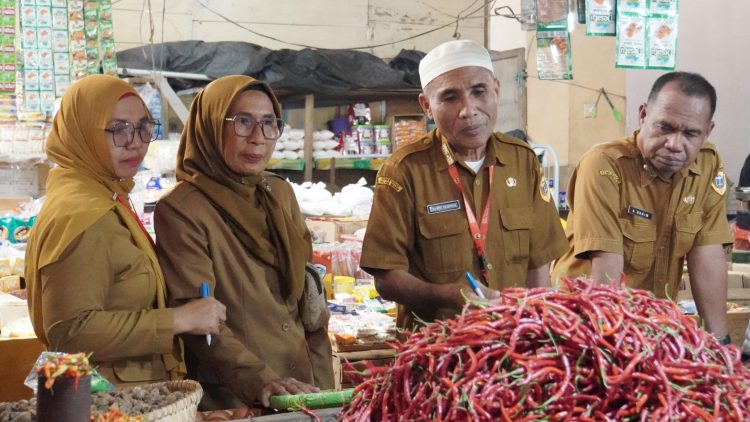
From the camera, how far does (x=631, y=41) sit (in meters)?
5.32

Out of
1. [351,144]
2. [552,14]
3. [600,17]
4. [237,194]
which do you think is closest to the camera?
[237,194]

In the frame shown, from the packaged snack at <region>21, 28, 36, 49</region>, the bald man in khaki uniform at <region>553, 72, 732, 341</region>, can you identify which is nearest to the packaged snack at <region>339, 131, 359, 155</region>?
the packaged snack at <region>21, 28, 36, 49</region>

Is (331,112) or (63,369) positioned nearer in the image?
(63,369)

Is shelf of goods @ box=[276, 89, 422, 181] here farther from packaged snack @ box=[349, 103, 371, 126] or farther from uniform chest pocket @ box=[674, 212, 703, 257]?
uniform chest pocket @ box=[674, 212, 703, 257]

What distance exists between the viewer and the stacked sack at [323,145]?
884cm

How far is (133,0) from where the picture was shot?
9.04m

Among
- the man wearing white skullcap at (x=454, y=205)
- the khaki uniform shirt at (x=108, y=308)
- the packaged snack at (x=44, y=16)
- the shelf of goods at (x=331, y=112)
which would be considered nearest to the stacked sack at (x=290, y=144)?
the shelf of goods at (x=331, y=112)

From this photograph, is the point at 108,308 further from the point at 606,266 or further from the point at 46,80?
the point at 46,80

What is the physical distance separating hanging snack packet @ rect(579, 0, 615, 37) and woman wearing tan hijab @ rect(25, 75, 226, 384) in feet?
11.5

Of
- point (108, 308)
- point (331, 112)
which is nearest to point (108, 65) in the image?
point (331, 112)

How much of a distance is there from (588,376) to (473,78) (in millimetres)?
1525

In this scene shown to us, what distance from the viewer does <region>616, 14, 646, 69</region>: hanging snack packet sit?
5.25m

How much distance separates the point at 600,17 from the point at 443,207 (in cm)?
314

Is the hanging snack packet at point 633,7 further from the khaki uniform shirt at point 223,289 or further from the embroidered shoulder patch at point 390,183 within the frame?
the khaki uniform shirt at point 223,289
